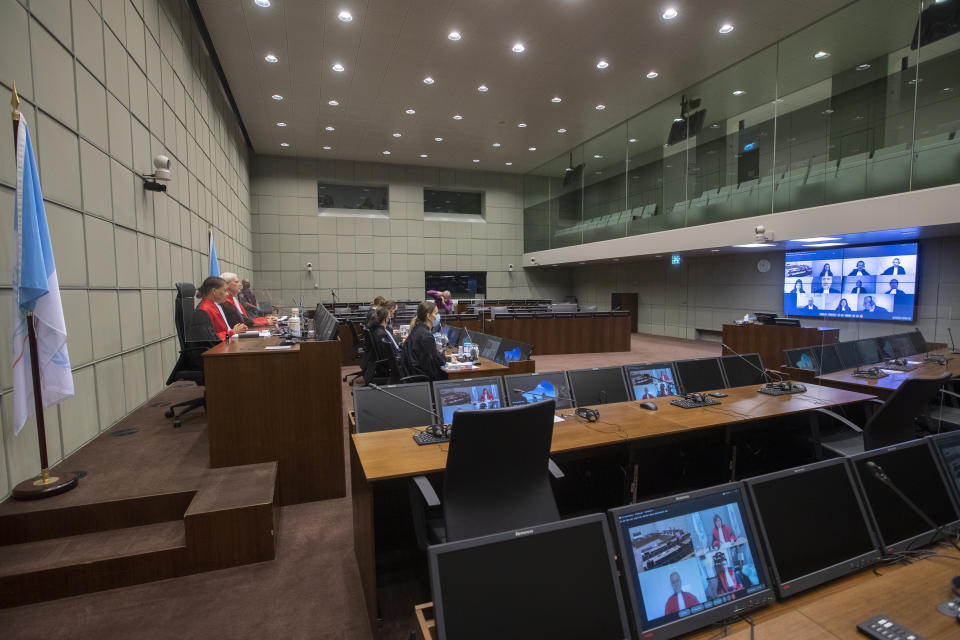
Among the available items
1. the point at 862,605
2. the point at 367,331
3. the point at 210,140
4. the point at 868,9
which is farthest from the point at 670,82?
the point at 862,605

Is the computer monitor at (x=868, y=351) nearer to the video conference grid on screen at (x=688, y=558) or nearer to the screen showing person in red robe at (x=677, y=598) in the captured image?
the video conference grid on screen at (x=688, y=558)

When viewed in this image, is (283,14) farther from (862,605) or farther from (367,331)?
(862,605)

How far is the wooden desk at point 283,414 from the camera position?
3.07 m

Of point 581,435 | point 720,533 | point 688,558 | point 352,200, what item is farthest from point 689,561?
point 352,200

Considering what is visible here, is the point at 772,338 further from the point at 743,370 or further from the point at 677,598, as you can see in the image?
the point at 677,598

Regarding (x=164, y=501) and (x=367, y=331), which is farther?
(x=367, y=331)

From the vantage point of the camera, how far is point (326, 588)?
2361 mm

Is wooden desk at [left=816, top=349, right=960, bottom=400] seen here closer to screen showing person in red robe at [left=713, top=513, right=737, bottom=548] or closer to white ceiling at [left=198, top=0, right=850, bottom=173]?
screen showing person in red robe at [left=713, top=513, right=737, bottom=548]

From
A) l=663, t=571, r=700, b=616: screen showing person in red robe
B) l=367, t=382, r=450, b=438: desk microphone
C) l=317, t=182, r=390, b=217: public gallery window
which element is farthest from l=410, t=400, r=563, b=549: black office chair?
l=317, t=182, r=390, b=217: public gallery window

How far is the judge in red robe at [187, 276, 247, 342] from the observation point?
398 cm

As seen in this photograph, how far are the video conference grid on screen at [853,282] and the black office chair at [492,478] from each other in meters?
8.76

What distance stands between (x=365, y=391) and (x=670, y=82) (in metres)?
9.89

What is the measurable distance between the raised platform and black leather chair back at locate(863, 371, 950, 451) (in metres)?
3.72

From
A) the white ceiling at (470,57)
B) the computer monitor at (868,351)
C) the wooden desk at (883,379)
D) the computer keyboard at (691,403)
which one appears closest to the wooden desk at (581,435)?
the computer keyboard at (691,403)
